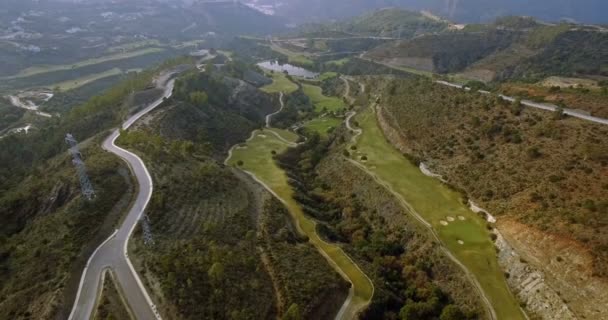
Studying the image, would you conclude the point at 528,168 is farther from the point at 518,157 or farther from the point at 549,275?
the point at 549,275

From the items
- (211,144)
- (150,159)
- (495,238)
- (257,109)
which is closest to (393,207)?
(495,238)

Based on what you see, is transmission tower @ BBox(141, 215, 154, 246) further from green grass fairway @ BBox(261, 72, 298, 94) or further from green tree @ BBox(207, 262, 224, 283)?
green grass fairway @ BBox(261, 72, 298, 94)

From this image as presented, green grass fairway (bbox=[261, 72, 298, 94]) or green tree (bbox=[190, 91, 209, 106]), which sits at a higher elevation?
green tree (bbox=[190, 91, 209, 106])

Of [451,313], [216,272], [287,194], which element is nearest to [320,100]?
[287,194]

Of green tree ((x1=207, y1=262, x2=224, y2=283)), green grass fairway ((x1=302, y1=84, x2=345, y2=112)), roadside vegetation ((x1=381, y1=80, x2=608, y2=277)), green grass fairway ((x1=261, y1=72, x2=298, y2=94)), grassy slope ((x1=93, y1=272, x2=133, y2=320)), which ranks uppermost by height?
roadside vegetation ((x1=381, y1=80, x2=608, y2=277))

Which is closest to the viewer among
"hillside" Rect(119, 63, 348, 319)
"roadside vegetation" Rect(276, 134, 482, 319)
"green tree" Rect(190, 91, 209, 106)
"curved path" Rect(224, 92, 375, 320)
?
"hillside" Rect(119, 63, 348, 319)

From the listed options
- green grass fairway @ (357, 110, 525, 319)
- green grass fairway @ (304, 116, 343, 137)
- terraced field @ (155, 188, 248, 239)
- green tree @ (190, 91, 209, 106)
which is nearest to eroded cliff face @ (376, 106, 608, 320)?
green grass fairway @ (357, 110, 525, 319)
